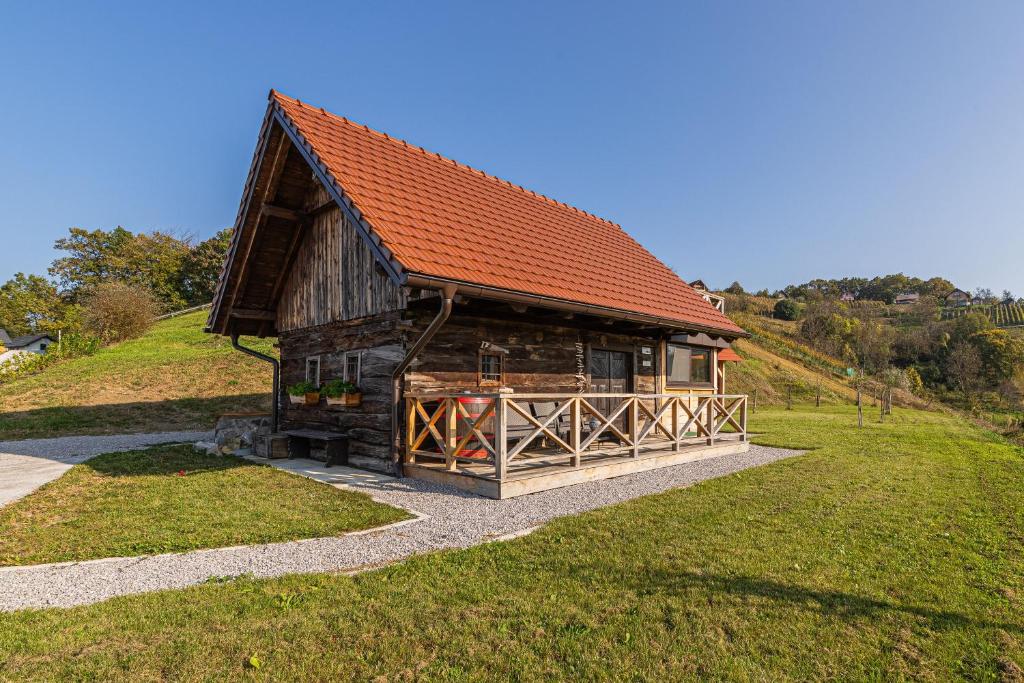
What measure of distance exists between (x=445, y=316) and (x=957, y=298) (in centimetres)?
9791

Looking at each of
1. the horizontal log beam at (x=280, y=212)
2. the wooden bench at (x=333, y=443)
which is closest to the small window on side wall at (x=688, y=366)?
the wooden bench at (x=333, y=443)

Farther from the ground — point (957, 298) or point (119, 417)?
point (957, 298)

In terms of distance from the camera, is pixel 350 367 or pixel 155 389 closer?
pixel 350 367

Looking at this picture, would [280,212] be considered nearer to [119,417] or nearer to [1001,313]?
[119,417]

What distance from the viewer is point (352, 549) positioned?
463 cm

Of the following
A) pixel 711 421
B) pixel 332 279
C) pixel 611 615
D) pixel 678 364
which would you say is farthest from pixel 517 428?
pixel 678 364

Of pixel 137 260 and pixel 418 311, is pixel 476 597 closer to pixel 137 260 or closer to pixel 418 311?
pixel 418 311

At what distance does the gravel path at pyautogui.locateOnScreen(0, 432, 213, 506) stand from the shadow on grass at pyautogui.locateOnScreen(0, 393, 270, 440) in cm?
103

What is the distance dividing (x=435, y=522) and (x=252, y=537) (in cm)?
175

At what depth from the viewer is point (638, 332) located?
449 inches

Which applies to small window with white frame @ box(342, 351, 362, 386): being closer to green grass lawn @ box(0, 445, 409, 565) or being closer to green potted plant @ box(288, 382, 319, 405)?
green potted plant @ box(288, 382, 319, 405)

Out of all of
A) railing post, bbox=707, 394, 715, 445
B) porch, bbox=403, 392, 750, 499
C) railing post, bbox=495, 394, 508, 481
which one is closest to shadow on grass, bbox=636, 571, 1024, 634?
railing post, bbox=495, 394, 508, 481

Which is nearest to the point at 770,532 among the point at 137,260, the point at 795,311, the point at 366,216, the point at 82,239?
the point at 366,216

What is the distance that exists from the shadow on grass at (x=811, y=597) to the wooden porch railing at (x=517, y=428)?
9.86 feet
